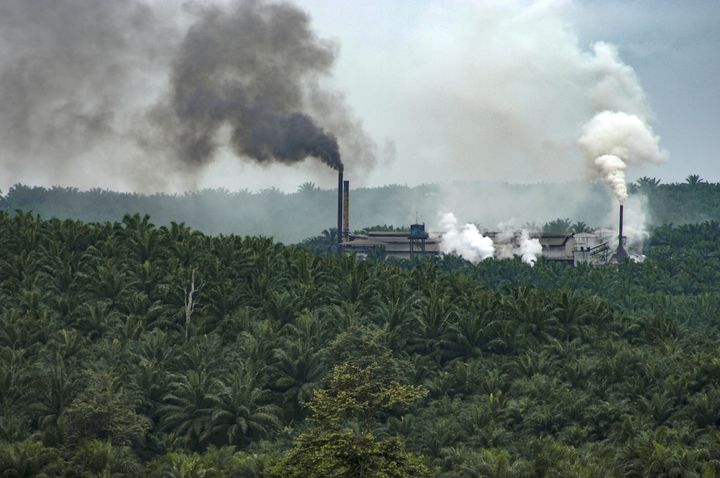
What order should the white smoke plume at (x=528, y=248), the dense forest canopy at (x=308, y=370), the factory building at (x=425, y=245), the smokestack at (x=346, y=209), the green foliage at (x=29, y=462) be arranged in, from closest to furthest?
1. the green foliage at (x=29, y=462)
2. the dense forest canopy at (x=308, y=370)
3. the smokestack at (x=346, y=209)
4. the factory building at (x=425, y=245)
5. the white smoke plume at (x=528, y=248)

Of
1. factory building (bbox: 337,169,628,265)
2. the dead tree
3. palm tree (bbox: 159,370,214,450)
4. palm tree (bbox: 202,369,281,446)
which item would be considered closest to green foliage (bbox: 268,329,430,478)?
palm tree (bbox: 202,369,281,446)

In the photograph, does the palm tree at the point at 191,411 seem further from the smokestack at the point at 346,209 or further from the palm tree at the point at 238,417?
the smokestack at the point at 346,209

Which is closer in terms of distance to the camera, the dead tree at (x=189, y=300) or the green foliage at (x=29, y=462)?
the green foliage at (x=29, y=462)

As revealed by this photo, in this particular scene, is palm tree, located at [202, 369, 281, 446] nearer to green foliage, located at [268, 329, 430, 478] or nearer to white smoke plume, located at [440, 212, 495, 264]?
green foliage, located at [268, 329, 430, 478]

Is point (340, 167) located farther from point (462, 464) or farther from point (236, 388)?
point (462, 464)

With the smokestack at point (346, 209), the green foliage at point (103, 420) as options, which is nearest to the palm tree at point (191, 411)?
the green foliage at point (103, 420)

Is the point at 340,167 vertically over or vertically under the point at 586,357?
over

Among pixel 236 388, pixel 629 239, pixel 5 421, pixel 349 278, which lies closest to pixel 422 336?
pixel 349 278
